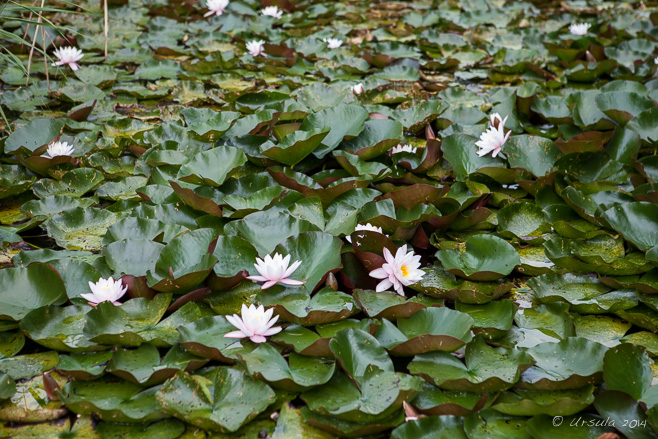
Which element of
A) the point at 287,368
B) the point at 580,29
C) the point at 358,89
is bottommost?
the point at 287,368

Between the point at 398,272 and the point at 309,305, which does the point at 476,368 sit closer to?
the point at 398,272

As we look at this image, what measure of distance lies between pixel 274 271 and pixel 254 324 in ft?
0.72

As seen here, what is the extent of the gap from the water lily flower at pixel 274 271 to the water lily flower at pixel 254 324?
0.15m

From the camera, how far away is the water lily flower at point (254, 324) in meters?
1.60

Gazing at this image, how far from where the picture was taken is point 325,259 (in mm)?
1918

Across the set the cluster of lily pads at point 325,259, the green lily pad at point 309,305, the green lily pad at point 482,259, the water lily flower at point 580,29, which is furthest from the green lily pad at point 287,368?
the water lily flower at point 580,29

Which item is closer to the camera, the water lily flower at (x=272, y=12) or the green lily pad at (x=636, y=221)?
the green lily pad at (x=636, y=221)

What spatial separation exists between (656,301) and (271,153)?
1.63m

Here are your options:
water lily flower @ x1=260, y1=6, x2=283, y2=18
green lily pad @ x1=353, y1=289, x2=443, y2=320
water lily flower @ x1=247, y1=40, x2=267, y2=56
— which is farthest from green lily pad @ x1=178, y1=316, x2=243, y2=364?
water lily flower @ x1=260, y1=6, x2=283, y2=18

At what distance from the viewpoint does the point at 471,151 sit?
8.85 ft

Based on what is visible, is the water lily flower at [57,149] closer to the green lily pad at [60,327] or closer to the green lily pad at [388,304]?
the green lily pad at [60,327]

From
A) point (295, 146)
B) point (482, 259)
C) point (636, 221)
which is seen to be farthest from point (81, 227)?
point (636, 221)

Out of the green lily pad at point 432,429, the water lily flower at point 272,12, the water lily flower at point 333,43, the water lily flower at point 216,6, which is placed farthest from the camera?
the water lily flower at point 272,12

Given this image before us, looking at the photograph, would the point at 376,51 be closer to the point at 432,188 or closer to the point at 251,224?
the point at 432,188
